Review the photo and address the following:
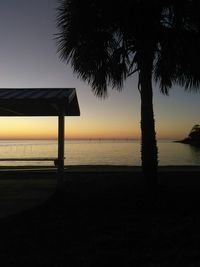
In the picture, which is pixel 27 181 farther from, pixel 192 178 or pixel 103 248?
pixel 103 248

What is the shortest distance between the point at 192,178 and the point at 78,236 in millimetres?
9517

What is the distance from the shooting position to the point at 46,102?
33.0 ft

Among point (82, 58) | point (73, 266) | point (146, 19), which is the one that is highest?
point (146, 19)

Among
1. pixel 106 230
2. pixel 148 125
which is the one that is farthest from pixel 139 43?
pixel 106 230

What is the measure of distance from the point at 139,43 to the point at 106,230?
5.16 m

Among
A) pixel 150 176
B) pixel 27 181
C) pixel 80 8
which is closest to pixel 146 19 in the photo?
pixel 80 8

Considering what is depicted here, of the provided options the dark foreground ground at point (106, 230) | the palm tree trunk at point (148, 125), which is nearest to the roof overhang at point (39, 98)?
the palm tree trunk at point (148, 125)

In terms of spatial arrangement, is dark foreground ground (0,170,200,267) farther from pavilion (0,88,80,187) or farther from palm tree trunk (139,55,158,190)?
pavilion (0,88,80,187)

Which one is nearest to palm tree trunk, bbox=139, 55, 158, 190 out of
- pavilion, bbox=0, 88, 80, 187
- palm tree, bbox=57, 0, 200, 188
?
palm tree, bbox=57, 0, 200, 188

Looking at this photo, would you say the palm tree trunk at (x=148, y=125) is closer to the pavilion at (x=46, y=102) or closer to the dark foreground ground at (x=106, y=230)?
the dark foreground ground at (x=106, y=230)

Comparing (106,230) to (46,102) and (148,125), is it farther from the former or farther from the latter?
(148,125)

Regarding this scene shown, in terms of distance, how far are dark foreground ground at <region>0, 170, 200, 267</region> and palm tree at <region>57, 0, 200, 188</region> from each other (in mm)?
1321

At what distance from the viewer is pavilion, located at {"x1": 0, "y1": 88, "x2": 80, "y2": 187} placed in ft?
32.7

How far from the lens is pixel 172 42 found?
10734mm
